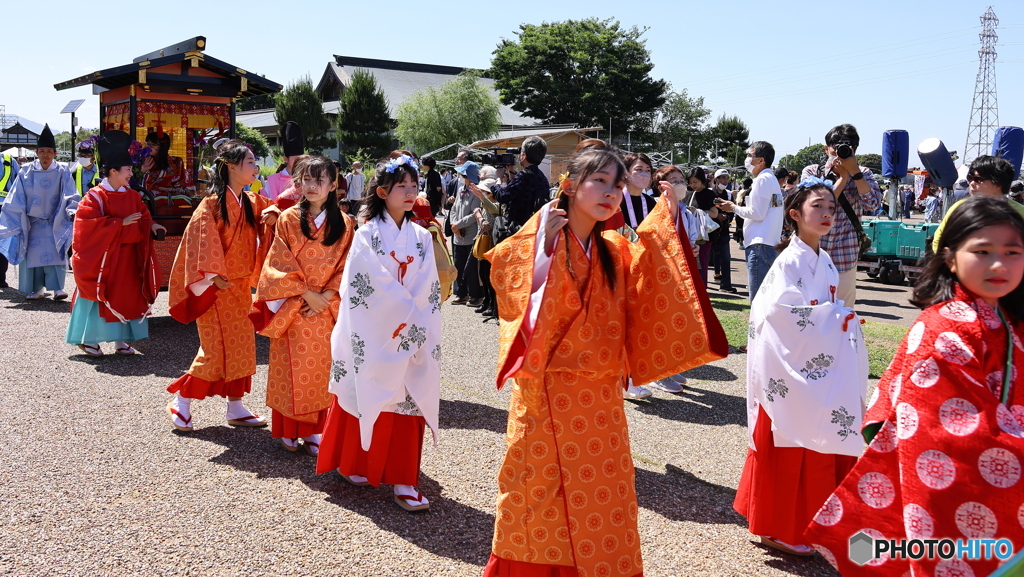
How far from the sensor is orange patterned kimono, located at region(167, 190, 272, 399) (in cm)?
514

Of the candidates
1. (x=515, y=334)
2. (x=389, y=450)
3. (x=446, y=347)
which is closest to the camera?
(x=515, y=334)

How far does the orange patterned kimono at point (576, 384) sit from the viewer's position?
2.69 m

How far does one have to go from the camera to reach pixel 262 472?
180 inches

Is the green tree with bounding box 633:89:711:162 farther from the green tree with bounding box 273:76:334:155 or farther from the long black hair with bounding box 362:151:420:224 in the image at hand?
the long black hair with bounding box 362:151:420:224

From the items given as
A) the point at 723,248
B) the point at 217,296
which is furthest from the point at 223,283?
the point at 723,248

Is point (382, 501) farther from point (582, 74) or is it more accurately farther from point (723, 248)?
point (582, 74)

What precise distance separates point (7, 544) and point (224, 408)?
2.35 m

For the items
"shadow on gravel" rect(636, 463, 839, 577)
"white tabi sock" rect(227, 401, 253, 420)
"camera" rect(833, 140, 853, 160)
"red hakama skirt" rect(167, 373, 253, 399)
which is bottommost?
"shadow on gravel" rect(636, 463, 839, 577)

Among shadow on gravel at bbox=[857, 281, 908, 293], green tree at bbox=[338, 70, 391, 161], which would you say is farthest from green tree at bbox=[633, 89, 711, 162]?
shadow on gravel at bbox=[857, 281, 908, 293]

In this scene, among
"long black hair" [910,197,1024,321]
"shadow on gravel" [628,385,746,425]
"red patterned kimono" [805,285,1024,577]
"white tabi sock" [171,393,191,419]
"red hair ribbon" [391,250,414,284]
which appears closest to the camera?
"red patterned kimono" [805,285,1024,577]

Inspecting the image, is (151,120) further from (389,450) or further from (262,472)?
(389,450)

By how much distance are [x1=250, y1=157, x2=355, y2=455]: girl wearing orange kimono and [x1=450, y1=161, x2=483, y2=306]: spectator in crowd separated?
5.27m

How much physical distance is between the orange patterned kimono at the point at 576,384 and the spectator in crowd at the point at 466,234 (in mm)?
7137

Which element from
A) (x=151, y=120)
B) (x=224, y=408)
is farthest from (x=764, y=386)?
(x=151, y=120)
